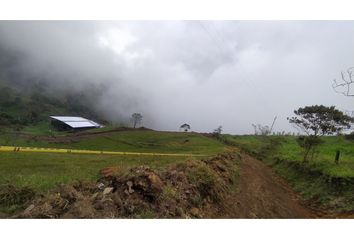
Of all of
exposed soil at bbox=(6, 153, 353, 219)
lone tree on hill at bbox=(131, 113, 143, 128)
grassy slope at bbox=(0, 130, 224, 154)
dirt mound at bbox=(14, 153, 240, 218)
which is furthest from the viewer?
→ lone tree on hill at bbox=(131, 113, 143, 128)

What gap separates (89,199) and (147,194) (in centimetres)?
190

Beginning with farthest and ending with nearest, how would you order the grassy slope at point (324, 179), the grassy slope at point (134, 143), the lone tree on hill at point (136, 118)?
the lone tree on hill at point (136, 118), the grassy slope at point (134, 143), the grassy slope at point (324, 179)

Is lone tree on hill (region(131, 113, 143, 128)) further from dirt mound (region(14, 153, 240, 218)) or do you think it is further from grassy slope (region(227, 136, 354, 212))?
dirt mound (region(14, 153, 240, 218))

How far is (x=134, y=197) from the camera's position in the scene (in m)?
9.38

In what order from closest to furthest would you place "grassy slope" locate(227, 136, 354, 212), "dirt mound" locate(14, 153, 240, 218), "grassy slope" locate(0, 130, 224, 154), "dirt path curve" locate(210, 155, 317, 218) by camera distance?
"dirt mound" locate(14, 153, 240, 218)
"dirt path curve" locate(210, 155, 317, 218)
"grassy slope" locate(227, 136, 354, 212)
"grassy slope" locate(0, 130, 224, 154)

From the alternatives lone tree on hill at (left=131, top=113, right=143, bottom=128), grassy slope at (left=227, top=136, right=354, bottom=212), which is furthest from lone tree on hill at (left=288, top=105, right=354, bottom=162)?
lone tree on hill at (left=131, top=113, right=143, bottom=128)

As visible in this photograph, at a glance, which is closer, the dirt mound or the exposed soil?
the dirt mound

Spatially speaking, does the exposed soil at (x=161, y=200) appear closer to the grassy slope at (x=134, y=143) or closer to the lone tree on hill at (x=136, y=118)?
the grassy slope at (x=134, y=143)

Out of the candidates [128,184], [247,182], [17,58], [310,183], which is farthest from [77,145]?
[17,58]

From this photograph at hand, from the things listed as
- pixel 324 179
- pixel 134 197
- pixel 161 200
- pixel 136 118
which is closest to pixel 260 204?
pixel 161 200

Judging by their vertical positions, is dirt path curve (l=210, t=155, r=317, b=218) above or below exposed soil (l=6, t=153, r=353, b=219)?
below

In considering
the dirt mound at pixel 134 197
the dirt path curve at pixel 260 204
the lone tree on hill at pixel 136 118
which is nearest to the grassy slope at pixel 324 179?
the dirt path curve at pixel 260 204

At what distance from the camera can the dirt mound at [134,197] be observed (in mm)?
7961

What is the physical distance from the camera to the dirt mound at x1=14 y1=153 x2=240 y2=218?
26.1ft
